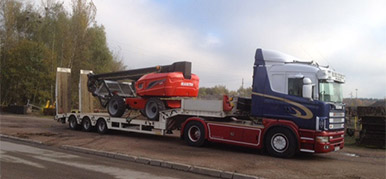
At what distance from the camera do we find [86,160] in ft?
31.1

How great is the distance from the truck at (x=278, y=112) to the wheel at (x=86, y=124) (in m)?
5.46

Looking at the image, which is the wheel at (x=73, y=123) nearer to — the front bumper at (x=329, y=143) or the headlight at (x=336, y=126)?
the front bumper at (x=329, y=143)

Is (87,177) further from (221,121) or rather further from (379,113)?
(379,113)

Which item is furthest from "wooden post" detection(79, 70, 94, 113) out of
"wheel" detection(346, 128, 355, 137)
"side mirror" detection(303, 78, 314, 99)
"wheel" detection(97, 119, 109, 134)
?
"wheel" detection(346, 128, 355, 137)

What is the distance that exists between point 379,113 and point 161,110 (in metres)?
12.0

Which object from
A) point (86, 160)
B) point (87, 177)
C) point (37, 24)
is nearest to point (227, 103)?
point (86, 160)

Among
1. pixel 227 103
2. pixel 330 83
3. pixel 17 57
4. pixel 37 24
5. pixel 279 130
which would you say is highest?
Answer: pixel 37 24

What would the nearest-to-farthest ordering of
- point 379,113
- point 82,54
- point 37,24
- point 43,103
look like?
point 379,113 < point 82,54 < point 43,103 < point 37,24

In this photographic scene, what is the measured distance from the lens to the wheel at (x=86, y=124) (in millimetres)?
16625

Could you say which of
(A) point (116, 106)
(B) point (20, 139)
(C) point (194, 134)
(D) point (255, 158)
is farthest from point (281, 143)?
(B) point (20, 139)

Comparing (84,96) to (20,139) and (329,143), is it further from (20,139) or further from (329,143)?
(329,143)

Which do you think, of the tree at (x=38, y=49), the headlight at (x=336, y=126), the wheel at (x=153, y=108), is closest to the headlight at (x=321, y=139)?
the headlight at (x=336, y=126)

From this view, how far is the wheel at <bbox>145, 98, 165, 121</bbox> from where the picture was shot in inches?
542

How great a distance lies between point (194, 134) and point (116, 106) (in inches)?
190
